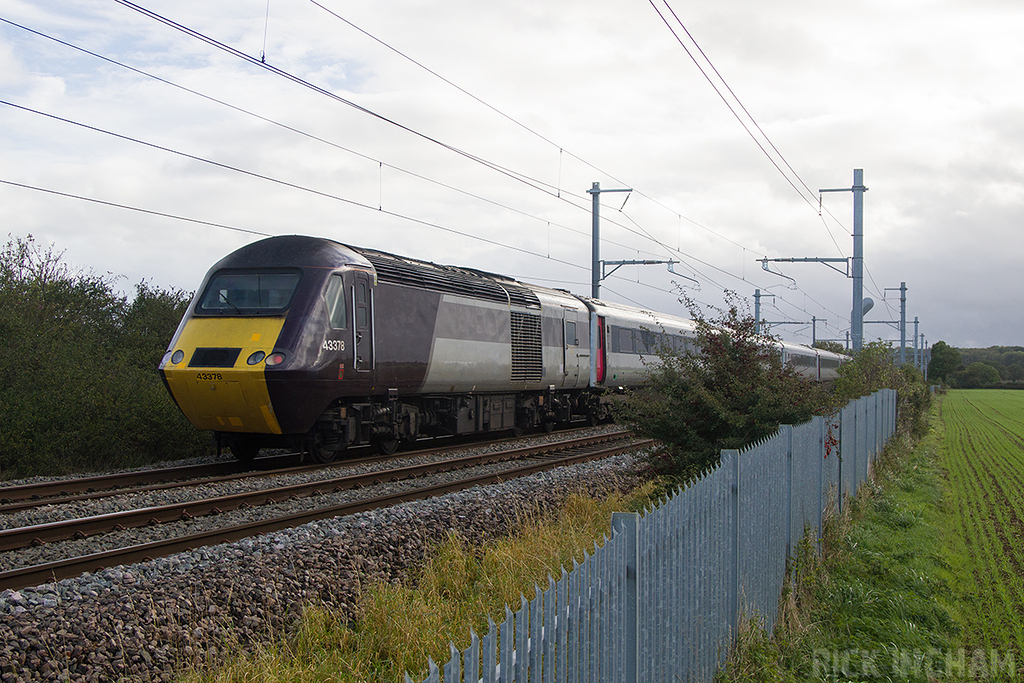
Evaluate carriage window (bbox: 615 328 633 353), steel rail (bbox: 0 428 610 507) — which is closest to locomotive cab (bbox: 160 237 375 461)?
steel rail (bbox: 0 428 610 507)

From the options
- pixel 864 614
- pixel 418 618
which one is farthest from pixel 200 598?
pixel 864 614

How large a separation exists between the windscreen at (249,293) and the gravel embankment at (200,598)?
204 inches

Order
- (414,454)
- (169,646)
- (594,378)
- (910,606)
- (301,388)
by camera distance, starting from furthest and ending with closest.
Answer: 1. (594,378)
2. (414,454)
3. (301,388)
4. (910,606)
5. (169,646)

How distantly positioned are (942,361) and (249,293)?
332ft

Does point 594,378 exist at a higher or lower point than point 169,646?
higher

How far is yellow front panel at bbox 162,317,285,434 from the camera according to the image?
481 inches

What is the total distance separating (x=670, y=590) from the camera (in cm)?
399

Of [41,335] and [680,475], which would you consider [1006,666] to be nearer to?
[680,475]

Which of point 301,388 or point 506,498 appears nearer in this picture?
point 506,498

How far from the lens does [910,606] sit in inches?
274

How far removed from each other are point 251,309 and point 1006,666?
10513 mm

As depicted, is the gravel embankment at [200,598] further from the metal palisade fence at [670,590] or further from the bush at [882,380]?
the bush at [882,380]

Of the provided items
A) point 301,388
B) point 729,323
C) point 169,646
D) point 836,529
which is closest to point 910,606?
point 836,529

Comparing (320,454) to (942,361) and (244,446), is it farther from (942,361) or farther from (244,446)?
(942,361)
